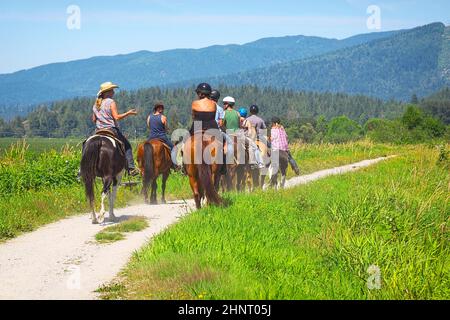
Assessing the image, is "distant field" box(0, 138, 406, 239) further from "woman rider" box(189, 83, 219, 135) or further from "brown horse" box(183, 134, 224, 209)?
"woman rider" box(189, 83, 219, 135)

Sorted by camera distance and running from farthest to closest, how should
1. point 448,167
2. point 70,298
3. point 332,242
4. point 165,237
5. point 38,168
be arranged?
point 448,167 → point 38,168 → point 332,242 → point 165,237 → point 70,298

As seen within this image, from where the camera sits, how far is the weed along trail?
24.2ft

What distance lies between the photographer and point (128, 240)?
10898mm

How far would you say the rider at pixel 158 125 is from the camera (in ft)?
55.6

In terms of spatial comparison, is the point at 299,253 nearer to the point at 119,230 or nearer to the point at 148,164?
the point at 119,230

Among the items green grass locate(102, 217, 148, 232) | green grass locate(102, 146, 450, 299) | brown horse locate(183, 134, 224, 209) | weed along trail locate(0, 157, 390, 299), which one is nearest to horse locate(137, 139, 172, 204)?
weed along trail locate(0, 157, 390, 299)

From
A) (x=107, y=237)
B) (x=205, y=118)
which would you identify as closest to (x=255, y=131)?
(x=205, y=118)

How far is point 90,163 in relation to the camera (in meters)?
12.9

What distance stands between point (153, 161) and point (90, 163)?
3.86 meters

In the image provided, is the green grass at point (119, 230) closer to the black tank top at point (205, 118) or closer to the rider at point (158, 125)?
the black tank top at point (205, 118)

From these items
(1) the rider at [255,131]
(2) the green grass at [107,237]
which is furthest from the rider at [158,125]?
(2) the green grass at [107,237]
